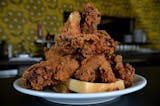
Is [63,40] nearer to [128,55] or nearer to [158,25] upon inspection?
[128,55]

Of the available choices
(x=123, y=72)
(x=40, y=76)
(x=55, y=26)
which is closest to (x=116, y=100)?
(x=123, y=72)

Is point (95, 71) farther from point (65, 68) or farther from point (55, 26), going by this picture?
point (55, 26)

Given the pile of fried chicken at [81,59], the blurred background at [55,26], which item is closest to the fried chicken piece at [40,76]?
the pile of fried chicken at [81,59]

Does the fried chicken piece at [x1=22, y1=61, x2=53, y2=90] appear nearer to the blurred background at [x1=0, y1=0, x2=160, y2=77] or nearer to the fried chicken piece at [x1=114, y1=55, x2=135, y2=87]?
the fried chicken piece at [x1=114, y1=55, x2=135, y2=87]

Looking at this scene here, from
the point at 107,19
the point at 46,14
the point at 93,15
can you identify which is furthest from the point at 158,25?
the point at 93,15

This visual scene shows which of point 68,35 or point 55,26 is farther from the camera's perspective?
point 55,26
